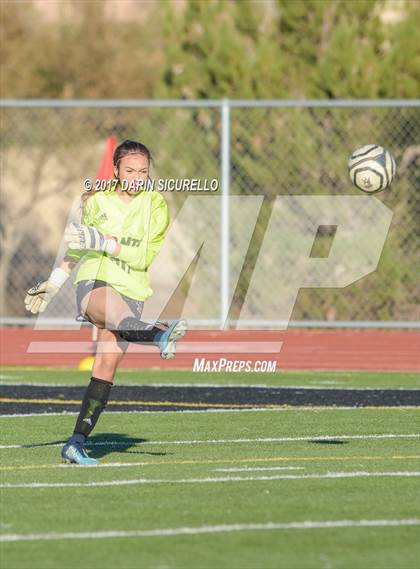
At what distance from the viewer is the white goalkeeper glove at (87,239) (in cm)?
872

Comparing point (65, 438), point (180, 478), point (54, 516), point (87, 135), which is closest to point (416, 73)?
point (87, 135)

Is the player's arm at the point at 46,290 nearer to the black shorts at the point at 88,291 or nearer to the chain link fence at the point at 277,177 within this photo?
the black shorts at the point at 88,291

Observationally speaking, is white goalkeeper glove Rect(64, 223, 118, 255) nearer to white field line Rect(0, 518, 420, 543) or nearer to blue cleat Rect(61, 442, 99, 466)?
blue cleat Rect(61, 442, 99, 466)

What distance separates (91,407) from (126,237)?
1099mm

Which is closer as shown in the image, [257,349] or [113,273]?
[113,273]

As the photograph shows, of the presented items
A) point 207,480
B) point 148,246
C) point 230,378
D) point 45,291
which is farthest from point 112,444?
point 230,378

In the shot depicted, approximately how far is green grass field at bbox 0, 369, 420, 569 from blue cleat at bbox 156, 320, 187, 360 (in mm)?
687

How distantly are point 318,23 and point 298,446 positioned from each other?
11501 mm

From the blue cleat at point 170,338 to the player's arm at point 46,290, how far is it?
72 centimetres

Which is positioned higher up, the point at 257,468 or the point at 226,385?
the point at 226,385

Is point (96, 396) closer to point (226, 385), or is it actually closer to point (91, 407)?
point (91, 407)

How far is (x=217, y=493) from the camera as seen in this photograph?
767 centimetres

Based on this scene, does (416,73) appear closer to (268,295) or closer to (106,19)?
(268,295)

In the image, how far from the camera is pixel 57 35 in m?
30.0
